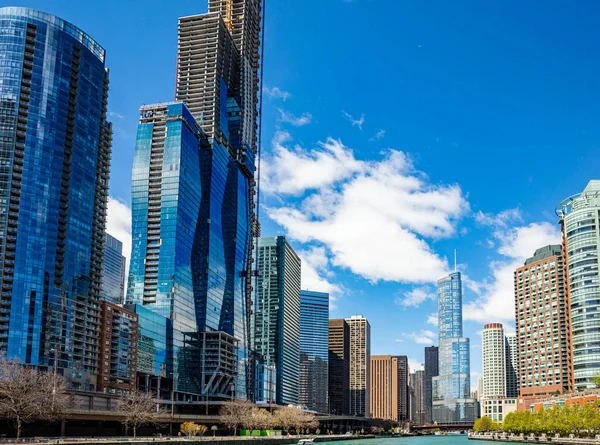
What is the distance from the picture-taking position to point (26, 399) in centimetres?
10481

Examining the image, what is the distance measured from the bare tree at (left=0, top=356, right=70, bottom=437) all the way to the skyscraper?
1597 inches

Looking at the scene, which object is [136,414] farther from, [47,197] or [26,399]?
[47,197]

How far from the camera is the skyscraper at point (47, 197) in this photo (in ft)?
561

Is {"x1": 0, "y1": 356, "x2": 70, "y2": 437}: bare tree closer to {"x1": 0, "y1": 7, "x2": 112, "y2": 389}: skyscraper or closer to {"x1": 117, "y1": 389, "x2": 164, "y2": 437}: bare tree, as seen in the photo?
{"x1": 117, "y1": 389, "x2": 164, "y2": 437}: bare tree

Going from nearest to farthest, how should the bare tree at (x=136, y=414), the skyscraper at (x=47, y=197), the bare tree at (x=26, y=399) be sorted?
the bare tree at (x=26, y=399) < the bare tree at (x=136, y=414) < the skyscraper at (x=47, y=197)

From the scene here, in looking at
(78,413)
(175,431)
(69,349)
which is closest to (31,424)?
(78,413)

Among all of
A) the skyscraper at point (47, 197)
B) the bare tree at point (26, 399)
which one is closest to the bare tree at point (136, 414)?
the bare tree at point (26, 399)

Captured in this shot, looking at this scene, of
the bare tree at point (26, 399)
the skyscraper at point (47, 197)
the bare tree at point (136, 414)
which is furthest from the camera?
the skyscraper at point (47, 197)

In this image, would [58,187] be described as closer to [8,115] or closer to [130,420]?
[8,115]

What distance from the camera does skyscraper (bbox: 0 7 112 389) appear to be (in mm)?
171125

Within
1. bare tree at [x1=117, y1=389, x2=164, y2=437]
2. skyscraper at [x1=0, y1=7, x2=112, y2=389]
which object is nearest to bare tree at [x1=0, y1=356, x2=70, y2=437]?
bare tree at [x1=117, y1=389, x2=164, y2=437]

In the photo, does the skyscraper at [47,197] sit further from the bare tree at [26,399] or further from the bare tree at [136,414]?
the bare tree at [26,399]

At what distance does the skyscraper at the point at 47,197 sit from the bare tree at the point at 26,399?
40556 millimetres

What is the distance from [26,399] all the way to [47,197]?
85201mm
